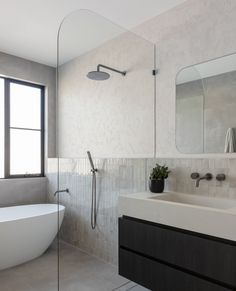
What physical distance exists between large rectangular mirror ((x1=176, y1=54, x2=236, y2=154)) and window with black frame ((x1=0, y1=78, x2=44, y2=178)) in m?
2.40

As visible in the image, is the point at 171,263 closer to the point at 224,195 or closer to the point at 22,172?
the point at 224,195

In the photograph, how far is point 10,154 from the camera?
137 inches

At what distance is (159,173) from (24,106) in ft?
8.24

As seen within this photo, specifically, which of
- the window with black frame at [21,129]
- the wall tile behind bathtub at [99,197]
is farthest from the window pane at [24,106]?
the wall tile behind bathtub at [99,197]

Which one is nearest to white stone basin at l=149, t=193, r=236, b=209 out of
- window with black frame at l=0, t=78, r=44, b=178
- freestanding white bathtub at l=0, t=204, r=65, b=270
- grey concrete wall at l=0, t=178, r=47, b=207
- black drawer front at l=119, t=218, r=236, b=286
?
black drawer front at l=119, t=218, r=236, b=286

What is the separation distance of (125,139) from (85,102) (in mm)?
639

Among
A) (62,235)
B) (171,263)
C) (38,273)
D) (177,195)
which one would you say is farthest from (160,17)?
(38,273)

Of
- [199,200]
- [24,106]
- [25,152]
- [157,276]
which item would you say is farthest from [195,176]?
[24,106]

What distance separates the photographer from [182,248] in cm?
155

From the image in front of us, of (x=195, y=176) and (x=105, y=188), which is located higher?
(x=195, y=176)

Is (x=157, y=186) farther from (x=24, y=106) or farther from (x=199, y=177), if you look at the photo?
(x=24, y=106)

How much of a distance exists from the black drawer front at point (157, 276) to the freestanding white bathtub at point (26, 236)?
3.57 feet

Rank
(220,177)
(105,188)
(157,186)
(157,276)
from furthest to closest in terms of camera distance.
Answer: (105,188) < (157,186) < (220,177) < (157,276)

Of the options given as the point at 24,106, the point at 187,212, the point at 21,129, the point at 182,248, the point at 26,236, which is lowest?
the point at 26,236
